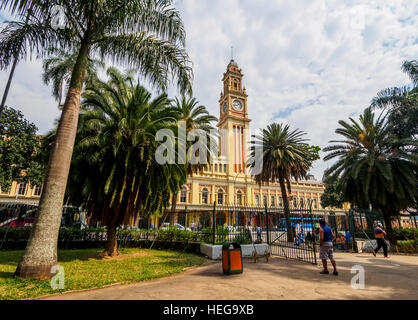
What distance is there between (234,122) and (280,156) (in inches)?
1470

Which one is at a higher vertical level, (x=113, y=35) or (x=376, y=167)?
(x=113, y=35)

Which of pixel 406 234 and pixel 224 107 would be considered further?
pixel 224 107

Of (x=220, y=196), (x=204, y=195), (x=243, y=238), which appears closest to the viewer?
(x=243, y=238)

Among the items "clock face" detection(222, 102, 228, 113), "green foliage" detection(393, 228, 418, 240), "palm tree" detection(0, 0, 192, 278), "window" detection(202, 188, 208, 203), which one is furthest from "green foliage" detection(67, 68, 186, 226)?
"clock face" detection(222, 102, 228, 113)

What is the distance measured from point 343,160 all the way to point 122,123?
1665 cm

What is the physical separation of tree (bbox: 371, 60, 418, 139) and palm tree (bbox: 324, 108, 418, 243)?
234 centimetres

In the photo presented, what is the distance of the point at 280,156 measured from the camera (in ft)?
68.2

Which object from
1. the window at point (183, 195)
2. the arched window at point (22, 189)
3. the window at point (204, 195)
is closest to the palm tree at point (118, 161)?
the window at point (183, 195)

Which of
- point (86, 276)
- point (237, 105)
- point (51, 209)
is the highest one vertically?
point (237, 105)

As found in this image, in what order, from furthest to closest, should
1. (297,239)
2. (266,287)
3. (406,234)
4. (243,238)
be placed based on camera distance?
(406,234) < (297,239) < (243,238) < (266,287)

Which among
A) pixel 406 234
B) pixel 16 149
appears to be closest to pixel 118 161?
pixel 16 149

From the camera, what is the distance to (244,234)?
11914 millimetres

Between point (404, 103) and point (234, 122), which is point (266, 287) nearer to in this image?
point (404, 103)
